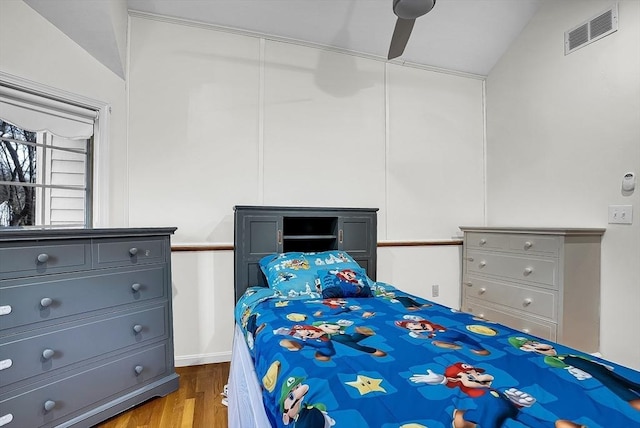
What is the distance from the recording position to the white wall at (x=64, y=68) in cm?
183

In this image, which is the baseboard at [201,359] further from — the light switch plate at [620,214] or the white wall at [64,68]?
the light switch plate at [620,214]

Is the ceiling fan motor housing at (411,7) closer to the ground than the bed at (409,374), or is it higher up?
higher up

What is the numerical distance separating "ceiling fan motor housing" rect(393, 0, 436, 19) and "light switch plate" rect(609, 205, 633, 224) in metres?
2.03

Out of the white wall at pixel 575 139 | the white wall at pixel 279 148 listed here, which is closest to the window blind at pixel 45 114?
the white wall at pixel 279 148

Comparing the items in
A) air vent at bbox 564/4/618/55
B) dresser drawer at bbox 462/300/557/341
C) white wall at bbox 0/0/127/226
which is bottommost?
dresser drawer at bbox 462/300/557/341

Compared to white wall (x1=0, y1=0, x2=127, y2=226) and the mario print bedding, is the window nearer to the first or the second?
white wall (x1=0, y1=0, x2=127, y2=226)

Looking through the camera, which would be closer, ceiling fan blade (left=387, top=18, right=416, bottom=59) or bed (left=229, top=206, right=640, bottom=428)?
bed (left=229, top=206, right=640, bottom=428)

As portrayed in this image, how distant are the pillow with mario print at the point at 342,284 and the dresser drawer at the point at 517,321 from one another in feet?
3.72

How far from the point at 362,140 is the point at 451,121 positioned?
3.46ft

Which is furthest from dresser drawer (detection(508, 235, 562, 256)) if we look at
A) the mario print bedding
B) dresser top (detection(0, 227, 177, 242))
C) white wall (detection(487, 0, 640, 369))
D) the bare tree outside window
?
the bare tree outside window

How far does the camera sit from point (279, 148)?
112 inches

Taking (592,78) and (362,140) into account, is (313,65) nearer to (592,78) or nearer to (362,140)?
(362,140)

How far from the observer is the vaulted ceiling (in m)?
2.08

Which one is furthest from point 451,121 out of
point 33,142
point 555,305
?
point 33,142
